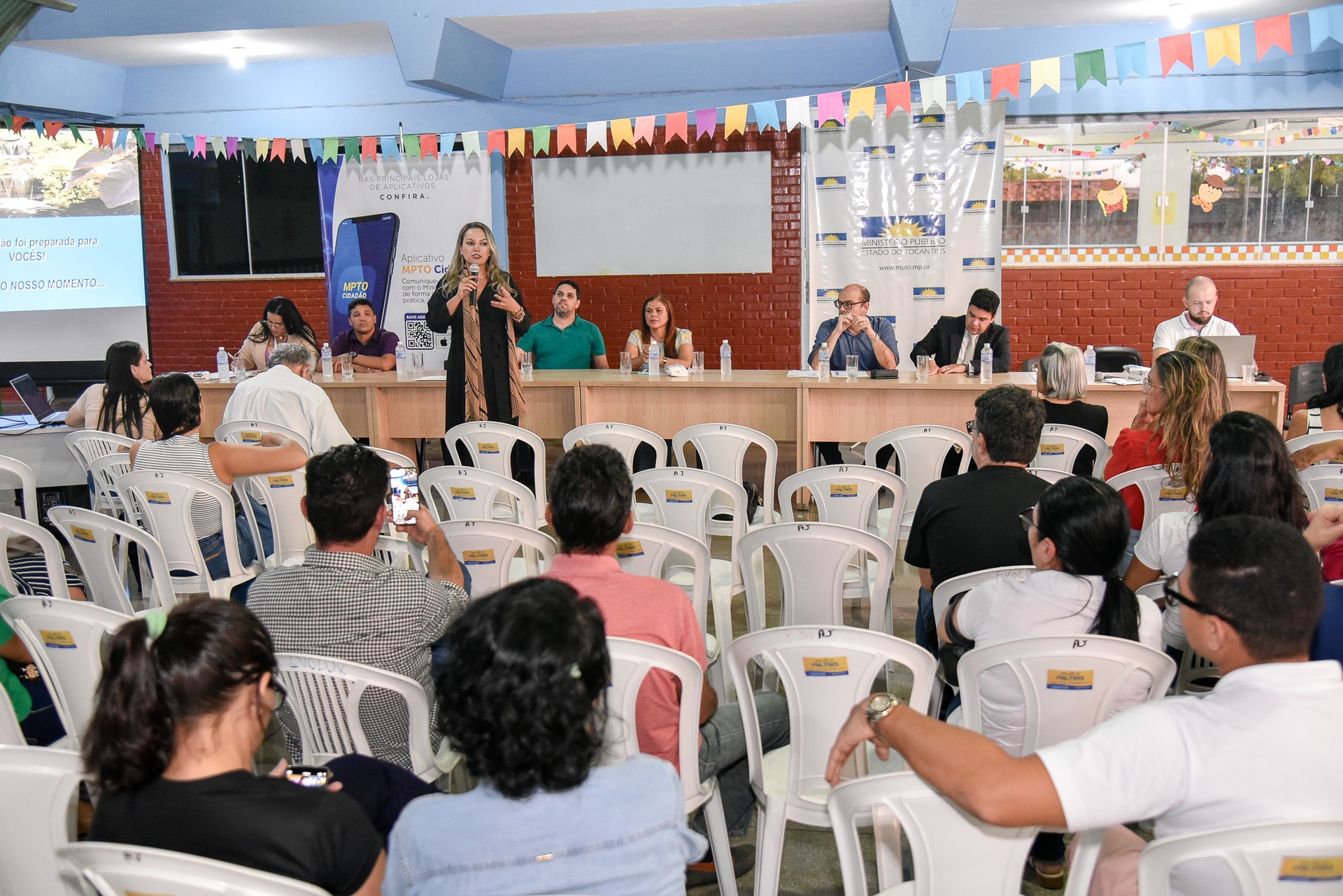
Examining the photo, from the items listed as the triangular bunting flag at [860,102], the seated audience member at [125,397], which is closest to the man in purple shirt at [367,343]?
the seated audience member at [125,397]

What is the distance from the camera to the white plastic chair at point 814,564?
9.47ft

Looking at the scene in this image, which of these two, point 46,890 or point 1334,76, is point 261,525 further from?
point 1334,76

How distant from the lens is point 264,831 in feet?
4.50

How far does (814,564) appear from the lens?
2947 mm

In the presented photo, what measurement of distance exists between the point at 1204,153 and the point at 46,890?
9356mm

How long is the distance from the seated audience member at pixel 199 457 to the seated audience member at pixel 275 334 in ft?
8.62

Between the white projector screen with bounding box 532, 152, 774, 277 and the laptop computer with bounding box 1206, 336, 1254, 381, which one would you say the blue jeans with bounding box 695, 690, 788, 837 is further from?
the white projector screen with bounding box 532, 152, 774, 277

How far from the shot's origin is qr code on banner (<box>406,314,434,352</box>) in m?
8.54

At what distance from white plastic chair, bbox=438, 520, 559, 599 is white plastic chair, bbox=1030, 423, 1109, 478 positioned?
225 centimetres

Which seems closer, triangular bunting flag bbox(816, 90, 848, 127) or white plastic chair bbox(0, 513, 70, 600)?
white plastic chair bbox(0, 513, 70, 600)

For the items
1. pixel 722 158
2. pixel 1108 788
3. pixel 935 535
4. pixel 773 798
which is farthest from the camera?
pixel 722 158

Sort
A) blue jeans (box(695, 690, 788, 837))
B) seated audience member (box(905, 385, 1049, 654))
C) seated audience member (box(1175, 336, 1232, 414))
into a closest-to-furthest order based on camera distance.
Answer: blue jeans (box(695, 690, 788, 837))
seated audience member (box(905, 385, 1049, 654))
seated audience member (box(1175, 336, 1232, 414))

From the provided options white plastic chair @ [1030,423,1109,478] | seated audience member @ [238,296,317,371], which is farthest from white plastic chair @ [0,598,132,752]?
seated audience member @ [238,296,317,371]

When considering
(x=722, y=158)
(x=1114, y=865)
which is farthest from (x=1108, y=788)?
(x=722, y=158)
